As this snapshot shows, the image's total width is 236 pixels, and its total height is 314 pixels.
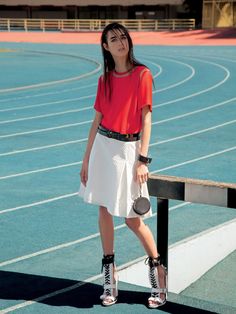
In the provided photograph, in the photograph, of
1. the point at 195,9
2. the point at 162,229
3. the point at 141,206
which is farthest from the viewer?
the point at 195,9

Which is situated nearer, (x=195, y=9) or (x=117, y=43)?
(x=117, y=43)

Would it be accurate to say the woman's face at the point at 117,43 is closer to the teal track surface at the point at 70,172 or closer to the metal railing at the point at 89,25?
the teal track surface at the point at 70,172

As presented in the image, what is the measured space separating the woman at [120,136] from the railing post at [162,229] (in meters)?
0.15

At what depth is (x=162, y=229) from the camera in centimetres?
468

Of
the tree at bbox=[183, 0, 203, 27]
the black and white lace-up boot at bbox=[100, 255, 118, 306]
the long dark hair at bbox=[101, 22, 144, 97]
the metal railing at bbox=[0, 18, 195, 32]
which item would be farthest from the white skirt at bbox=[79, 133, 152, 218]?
the tree at bbox=[183, 0, 203, 27]

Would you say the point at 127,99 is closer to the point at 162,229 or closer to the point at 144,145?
the point at 144,145

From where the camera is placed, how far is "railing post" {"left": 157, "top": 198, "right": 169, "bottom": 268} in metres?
4.60

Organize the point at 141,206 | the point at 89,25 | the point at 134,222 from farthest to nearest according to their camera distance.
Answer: the point at 89,25 < the point at 134,222 < the point at 141,206

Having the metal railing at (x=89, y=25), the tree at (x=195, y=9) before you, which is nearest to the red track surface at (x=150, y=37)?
the metal railing at (x=89, y=25)

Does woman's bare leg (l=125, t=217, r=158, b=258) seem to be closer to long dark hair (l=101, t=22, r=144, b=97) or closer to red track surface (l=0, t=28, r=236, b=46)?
long dark hair (l=101, t=22, r=144, b=97)

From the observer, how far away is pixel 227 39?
4544 cm

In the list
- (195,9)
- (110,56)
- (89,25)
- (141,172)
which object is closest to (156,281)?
(141,172)

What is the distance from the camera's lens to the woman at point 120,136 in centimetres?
429

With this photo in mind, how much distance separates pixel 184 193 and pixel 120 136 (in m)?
0.58
